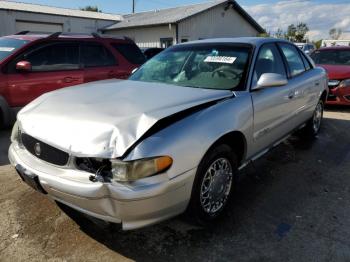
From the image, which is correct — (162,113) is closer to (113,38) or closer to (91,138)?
(91,138)

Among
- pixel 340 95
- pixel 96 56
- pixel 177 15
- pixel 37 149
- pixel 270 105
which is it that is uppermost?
pixel 177 15

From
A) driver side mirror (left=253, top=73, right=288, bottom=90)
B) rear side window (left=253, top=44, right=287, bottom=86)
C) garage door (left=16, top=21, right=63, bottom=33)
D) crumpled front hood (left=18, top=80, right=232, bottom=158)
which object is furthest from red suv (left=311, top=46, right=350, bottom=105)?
garage door (left=16, top=21, right=63, bottom=33)

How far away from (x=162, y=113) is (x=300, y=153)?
10.5ft

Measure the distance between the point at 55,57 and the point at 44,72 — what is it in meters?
0.38

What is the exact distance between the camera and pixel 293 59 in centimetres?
464

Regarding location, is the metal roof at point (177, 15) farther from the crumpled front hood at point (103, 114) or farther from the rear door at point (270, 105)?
the crumpled front hood at point (103, 114)

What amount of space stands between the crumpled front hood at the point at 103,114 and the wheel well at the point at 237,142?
0.36 meters

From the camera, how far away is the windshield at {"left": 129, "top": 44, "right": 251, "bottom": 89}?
11.4ft

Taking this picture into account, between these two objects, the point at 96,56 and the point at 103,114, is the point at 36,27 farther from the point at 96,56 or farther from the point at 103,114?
the point at 103,114

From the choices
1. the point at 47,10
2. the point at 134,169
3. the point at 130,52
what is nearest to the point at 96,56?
the point at 130,52

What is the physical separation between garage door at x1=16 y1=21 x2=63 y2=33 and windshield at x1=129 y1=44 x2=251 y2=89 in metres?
19.7

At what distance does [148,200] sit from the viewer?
7.34ft

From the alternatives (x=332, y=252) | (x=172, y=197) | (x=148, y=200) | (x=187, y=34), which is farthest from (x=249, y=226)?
(x=187, y=34)

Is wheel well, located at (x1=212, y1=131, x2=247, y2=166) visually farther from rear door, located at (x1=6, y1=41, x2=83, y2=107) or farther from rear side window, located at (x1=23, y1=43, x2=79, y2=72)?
rear side window, located at (x1=23, y1=43, x2=79, y2=72)
